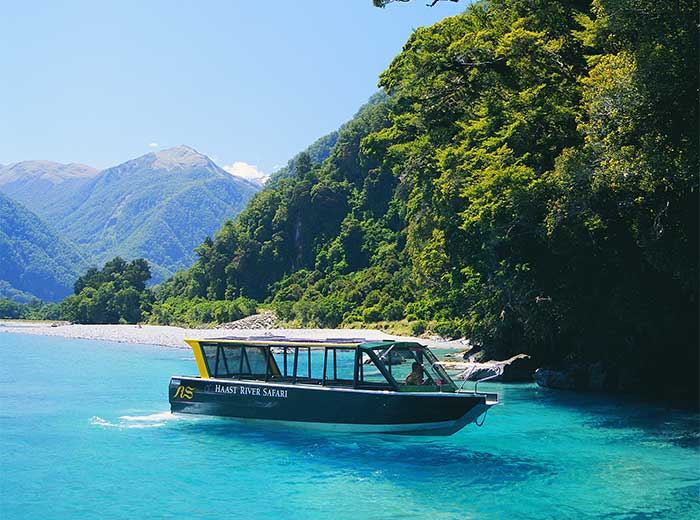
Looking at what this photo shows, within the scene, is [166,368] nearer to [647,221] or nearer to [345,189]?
[647,221]

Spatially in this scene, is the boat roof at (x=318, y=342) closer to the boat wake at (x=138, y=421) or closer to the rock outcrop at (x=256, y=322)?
the boat wake at (x=138, y=421)

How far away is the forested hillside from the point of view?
1892 cm

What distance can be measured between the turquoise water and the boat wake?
2.8 inches

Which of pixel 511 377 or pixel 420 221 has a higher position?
pixel 420 221

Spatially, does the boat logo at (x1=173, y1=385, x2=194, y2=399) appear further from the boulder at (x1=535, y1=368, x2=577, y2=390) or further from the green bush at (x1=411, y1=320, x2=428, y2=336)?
the green bush at (x1=411, y1=320, x2=428, y2=336)

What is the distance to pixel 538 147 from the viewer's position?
2684 cm

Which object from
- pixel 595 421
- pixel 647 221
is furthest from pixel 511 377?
pixel 647 221

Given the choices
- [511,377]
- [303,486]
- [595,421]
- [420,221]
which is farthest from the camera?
[420,221]

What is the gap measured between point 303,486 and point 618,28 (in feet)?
49.7

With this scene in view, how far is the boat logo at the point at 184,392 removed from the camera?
23.2 metres

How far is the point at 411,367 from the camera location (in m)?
20.2

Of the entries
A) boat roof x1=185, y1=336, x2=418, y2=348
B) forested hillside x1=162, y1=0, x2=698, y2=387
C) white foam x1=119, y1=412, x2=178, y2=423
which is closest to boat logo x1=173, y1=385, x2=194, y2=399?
boat roof x1=185, y1=336, x2=418, y2=348

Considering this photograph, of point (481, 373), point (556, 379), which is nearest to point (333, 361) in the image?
point (556, 379)

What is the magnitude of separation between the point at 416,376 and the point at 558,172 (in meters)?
8.82
